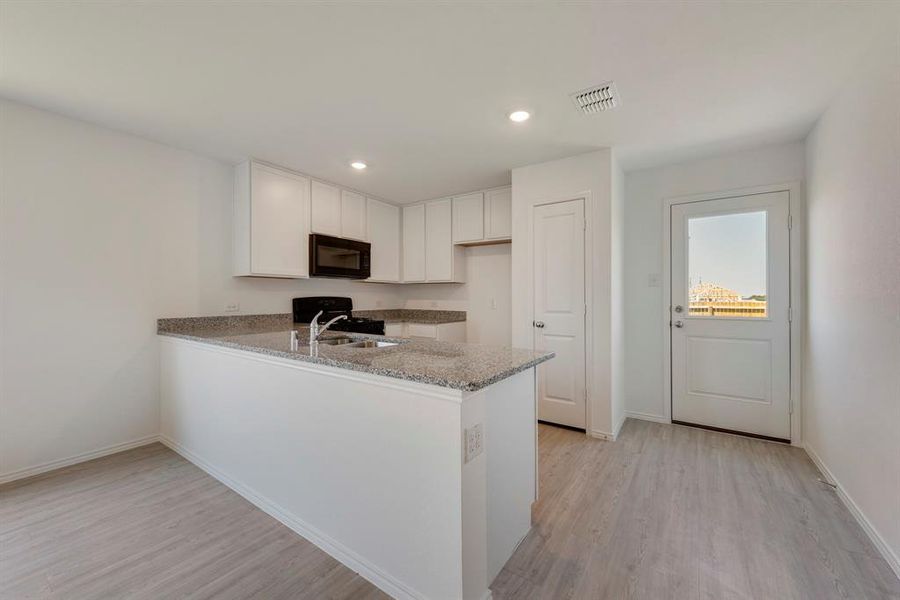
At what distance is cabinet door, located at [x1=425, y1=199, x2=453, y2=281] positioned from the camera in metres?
4.38

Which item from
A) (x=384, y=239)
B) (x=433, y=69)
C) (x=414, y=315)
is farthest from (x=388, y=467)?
(x=414, y=315)

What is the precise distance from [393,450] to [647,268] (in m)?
3.03

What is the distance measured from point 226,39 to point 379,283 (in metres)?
3.33

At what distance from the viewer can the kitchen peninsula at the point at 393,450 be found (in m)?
1.28

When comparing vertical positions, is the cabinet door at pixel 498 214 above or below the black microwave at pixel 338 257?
above

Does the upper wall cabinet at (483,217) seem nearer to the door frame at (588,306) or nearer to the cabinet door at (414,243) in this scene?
the cabinet door at (414,243)

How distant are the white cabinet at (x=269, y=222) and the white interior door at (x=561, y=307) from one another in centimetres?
227

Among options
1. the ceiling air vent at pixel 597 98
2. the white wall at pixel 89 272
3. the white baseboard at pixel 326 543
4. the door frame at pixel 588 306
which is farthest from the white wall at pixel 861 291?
the white wall at pixel 89 272

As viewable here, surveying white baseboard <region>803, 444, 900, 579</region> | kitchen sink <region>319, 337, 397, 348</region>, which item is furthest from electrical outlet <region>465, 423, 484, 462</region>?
white baseboard <region>803, 444, 900, 579</region>

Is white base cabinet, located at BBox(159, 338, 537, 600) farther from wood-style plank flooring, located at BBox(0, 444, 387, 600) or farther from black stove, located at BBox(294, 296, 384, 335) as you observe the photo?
black stove, located at BBox(294, 296, 384, 335)

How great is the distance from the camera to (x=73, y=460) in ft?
8.21

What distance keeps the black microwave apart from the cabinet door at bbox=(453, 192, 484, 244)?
3.52 feet

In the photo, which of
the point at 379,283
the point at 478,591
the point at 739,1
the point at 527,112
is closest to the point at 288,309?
the point at 379,283

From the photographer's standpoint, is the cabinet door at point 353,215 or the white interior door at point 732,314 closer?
the white interior door at point 732,314
